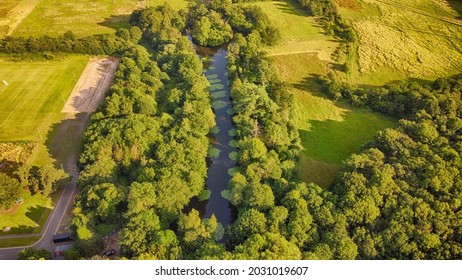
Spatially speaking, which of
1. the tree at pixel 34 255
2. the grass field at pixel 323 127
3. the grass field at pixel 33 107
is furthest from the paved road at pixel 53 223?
the grass field at pixel 323 127

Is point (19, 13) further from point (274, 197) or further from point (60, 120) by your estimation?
point (274, 197)

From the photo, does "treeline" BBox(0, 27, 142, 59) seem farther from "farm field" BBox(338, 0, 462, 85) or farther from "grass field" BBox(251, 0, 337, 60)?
"farm field" BBox(338, 0, 462, 85)

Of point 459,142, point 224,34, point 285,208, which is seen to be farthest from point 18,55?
point 459,142

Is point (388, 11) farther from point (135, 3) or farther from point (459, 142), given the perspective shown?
point (135, 3)

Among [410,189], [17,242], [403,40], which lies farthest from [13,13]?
[410,189]

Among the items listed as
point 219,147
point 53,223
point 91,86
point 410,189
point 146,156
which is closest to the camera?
point 410,189

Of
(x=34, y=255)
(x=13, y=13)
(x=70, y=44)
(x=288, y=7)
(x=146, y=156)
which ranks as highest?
(x=288, y=7)

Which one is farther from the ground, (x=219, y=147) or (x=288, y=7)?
(x=288, y=7)
